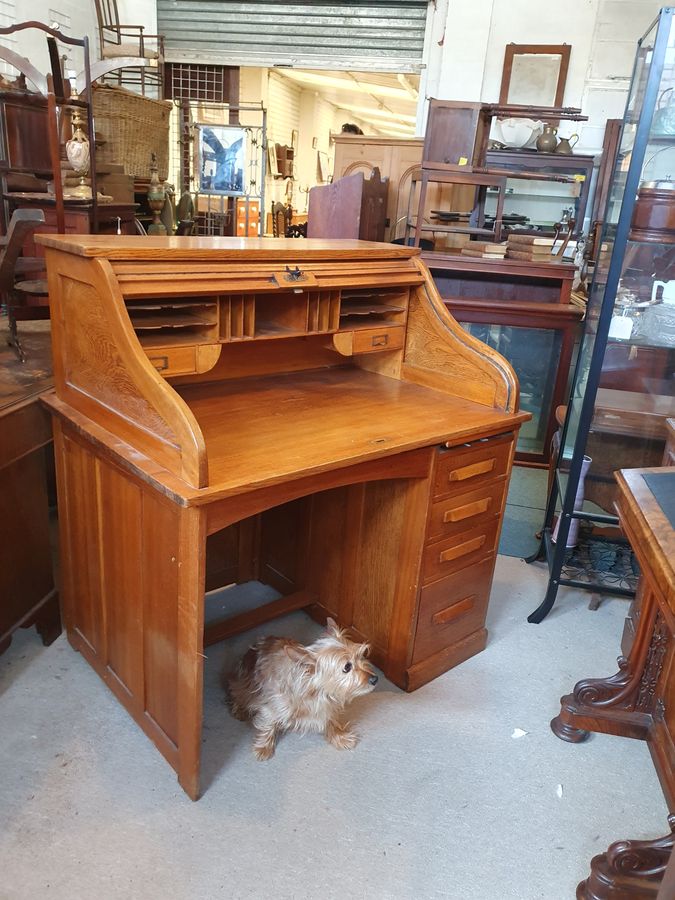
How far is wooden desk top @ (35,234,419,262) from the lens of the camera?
1.70 meters

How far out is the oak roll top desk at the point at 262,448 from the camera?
1.69 m

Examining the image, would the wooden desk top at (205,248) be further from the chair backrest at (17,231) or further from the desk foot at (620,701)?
the desk foot at (620,701)

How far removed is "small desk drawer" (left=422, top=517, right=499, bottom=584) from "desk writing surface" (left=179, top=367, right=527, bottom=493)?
383 millimetres

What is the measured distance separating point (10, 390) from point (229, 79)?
6.15m

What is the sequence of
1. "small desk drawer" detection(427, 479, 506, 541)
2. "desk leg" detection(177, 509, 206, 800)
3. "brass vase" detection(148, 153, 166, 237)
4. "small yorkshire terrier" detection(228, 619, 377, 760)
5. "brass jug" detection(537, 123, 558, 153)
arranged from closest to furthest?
1. "desk leg" detection(177, 509, 206, 800)
2. "small yorkshire terrier" detection(228, 619, 377, 760)
3. "small desk drawer" detection(427, 479, 506, 541)
4. "brass jug" detection(537, 123, 558, 153)
5. "brass vase" detection(148, 153, 166, 237)

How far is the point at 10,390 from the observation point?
2.26m

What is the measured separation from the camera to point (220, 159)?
6914mm

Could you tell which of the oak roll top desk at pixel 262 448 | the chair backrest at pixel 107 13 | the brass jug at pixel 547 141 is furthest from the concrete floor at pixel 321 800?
the chair backrest at pixel 107 13

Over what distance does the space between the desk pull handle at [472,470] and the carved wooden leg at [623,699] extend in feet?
2.11

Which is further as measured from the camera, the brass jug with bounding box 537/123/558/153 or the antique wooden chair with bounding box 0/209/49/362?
the brass jug with bounding box 537/123/558/153

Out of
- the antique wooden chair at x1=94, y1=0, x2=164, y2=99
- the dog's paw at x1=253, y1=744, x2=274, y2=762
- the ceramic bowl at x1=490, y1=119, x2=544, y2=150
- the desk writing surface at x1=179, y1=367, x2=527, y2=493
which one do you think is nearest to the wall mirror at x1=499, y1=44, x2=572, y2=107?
the ceramic bowl at x1=490, y1=119, x2=544, y2=150

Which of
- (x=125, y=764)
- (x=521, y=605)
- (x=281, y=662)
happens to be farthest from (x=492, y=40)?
(x=125, y=764)

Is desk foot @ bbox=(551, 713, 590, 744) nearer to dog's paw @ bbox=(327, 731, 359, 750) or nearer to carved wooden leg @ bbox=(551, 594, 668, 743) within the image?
carved wooden leg @ bbox=(551, 594, 668, 743)

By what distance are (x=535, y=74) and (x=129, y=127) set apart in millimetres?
3599
